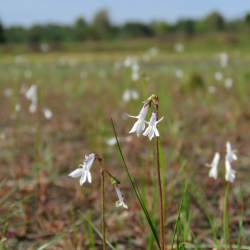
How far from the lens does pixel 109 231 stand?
1895 millimetres

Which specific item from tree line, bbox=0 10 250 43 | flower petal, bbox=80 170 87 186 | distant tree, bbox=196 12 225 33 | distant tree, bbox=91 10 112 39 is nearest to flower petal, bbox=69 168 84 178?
flower petal, bbox=80 170 87 186

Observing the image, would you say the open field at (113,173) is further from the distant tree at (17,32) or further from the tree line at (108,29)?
the distant tree at (17,32)

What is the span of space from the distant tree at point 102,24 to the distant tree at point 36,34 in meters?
10.3

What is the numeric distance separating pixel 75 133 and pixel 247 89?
3977 mm

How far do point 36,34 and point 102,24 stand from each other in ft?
61.0

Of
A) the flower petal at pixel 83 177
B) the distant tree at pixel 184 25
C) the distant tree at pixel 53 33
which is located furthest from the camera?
the distant tree at pixel 184 25

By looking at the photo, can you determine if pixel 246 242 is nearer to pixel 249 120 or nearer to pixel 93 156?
pixel 93 156

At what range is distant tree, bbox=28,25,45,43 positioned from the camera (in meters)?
53.2

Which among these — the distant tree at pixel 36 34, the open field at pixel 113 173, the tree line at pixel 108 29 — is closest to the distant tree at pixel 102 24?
the tree line at pixel 108 29

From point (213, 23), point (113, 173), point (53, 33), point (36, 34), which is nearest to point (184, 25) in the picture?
point (213, 23)

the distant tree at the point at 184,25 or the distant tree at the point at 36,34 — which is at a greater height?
the distant tree at the point at 184,25

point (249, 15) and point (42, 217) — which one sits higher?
point (249, 15)

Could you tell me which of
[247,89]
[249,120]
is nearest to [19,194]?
[249,120]

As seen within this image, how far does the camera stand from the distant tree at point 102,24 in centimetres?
6419
